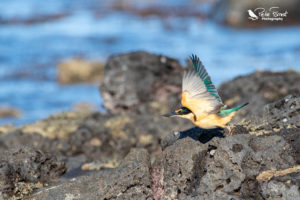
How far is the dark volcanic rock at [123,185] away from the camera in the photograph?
8039 mm

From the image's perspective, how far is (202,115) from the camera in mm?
7426

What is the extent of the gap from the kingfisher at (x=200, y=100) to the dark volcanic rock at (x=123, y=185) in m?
1.28

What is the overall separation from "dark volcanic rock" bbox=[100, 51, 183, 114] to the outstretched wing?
11673mm

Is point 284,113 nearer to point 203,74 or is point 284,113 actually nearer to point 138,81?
point 203,74

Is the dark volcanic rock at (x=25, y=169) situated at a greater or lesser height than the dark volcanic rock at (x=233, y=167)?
lesser

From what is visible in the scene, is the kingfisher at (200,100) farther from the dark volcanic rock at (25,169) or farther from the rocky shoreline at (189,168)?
the dark volcanic rock at (25,169)

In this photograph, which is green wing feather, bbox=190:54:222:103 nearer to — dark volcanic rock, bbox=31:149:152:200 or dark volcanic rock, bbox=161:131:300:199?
dark volcanic rock, bbox=161:131:300:199

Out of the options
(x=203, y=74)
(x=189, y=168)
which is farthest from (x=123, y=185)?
(x=203, y=74)

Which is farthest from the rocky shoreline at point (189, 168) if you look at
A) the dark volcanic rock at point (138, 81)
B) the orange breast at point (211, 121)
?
the dark volcanic rock at point (138, 81)

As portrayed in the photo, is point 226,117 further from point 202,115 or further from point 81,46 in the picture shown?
point 81,46

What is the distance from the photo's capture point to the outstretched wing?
7.32 meters

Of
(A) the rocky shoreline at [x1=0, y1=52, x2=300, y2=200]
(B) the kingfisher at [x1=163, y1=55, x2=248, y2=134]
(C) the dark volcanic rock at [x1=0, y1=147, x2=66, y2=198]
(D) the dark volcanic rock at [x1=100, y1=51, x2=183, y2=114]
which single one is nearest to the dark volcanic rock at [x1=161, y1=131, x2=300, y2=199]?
(A) the rocky shoreline at [x1=0, y1=52, x2=300, y2=200]

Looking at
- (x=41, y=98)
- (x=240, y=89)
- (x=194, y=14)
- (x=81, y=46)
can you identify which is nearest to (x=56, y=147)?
(x=240, y=89)

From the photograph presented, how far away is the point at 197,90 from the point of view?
732 cm
